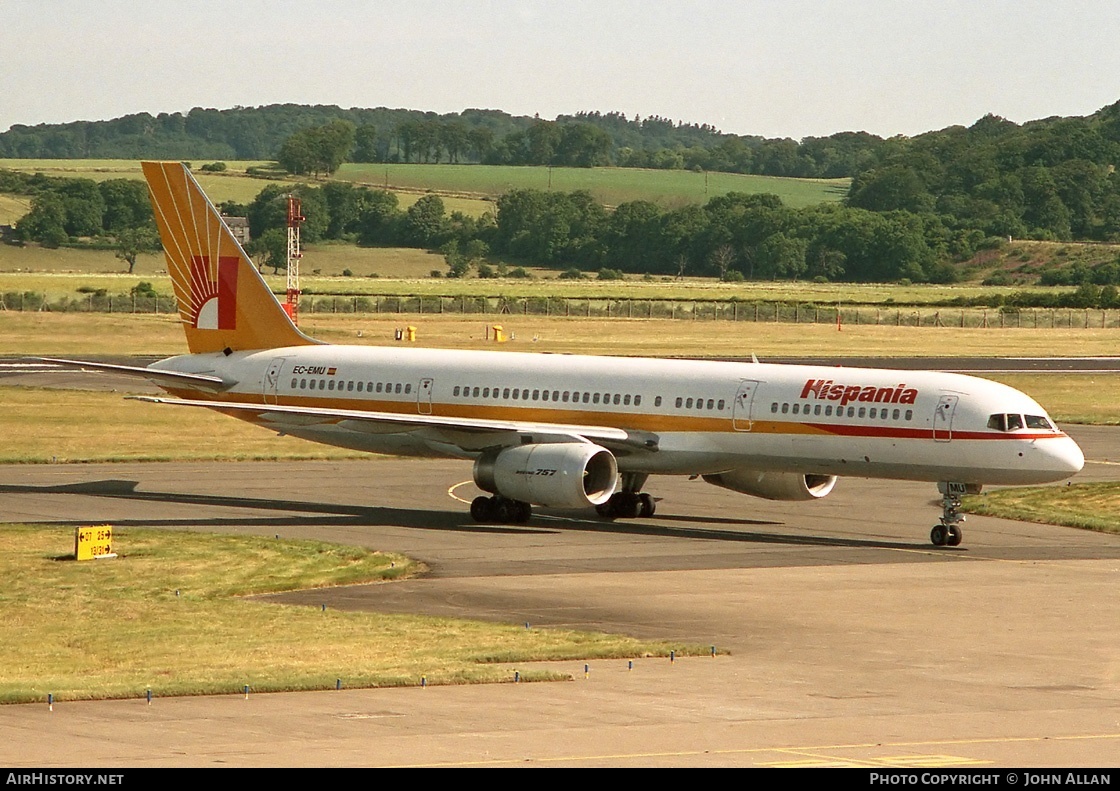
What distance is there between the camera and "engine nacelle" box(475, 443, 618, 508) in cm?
4147

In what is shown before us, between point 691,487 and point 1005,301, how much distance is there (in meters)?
119

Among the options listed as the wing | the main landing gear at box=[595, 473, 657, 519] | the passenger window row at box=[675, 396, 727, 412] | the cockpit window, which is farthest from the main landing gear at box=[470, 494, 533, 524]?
the cockpit window

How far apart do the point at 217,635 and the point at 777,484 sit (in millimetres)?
19724

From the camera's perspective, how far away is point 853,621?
2986 cm

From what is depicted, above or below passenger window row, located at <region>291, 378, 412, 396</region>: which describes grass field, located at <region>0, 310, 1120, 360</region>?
below

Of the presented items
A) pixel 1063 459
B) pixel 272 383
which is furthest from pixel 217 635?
pixel 272 383

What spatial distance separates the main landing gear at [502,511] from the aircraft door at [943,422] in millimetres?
10142

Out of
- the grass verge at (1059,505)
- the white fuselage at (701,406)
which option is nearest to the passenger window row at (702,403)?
the white fuselage at (701,406)

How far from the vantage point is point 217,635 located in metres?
28.0

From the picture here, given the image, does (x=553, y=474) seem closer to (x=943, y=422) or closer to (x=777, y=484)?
(x=777, y=484)

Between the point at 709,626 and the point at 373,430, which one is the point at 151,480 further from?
the point at 709,626

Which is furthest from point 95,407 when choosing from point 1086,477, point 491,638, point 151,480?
point 491,638

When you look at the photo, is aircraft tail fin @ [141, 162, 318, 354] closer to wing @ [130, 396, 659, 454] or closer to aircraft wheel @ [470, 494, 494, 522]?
wing @ [130, 396, 659, 454]

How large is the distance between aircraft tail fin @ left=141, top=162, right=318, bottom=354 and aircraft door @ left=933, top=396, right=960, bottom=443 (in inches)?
749
